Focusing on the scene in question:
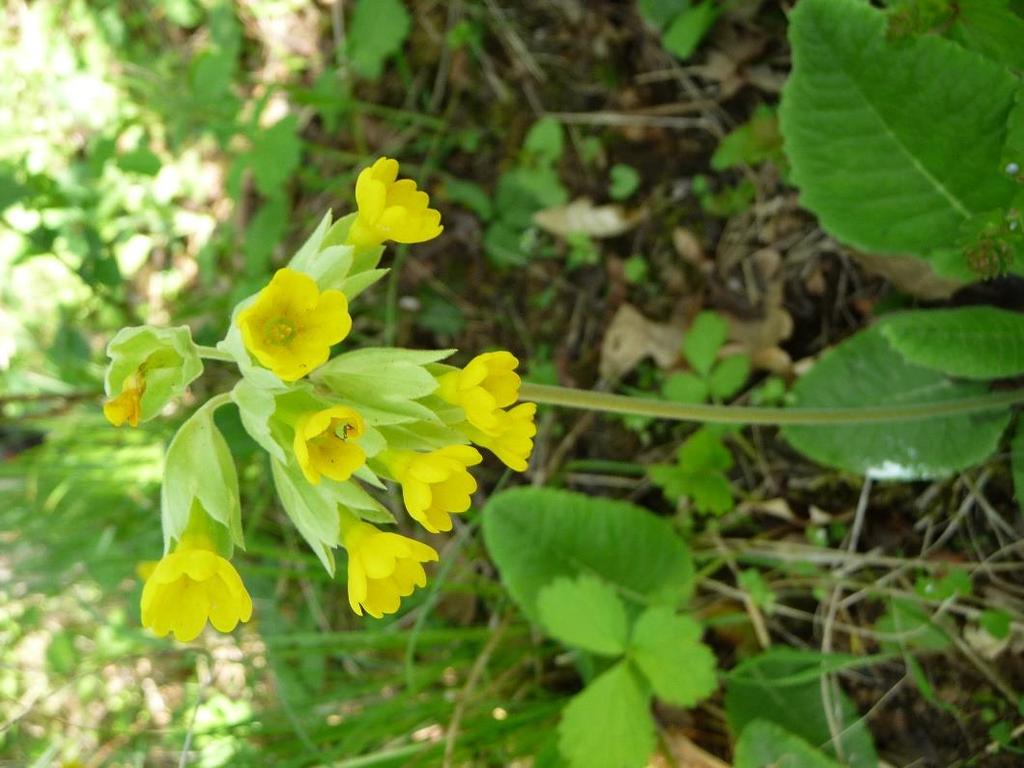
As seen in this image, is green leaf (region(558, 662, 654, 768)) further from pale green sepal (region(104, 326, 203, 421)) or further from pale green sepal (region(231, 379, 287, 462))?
pale green sepal (region(104, 326, 203, 421))

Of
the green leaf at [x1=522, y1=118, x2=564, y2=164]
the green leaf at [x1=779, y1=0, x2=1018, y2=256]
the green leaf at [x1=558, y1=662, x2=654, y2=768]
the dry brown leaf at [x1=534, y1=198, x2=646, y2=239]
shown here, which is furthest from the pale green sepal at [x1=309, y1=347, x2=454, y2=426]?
the green leaf at [x1=522, y1=118, x2=564, y2=164]

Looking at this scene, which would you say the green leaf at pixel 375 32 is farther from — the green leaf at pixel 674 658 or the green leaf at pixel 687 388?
the green leaf at pixel 674 658

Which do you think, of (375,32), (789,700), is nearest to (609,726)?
(789,700)

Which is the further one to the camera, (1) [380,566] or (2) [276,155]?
(2) [276,155]

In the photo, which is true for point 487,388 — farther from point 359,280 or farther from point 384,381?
point 359,280

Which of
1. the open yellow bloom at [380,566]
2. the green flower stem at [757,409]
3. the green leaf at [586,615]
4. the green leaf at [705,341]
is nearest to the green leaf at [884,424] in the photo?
the green flower stem at [757,409]

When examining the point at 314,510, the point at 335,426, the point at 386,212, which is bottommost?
the point at 314,510

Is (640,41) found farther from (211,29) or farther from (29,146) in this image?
(29,146)

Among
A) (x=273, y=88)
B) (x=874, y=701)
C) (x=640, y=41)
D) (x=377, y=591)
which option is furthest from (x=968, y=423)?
(x=273, y=88)
